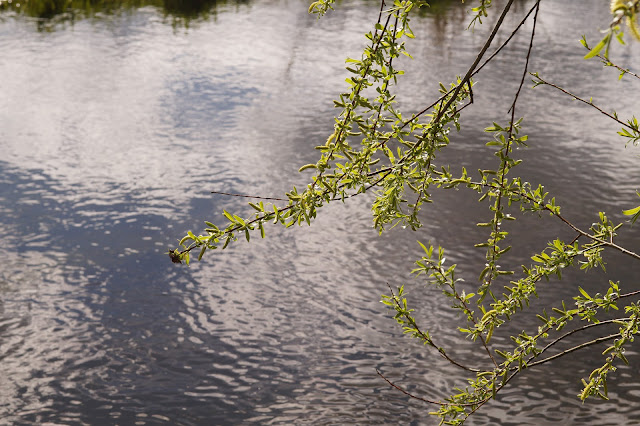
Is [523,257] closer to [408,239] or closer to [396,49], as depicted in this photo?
[408,239]

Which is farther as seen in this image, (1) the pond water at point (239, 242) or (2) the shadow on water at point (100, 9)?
(2) the shadow on water at point (100, 9)

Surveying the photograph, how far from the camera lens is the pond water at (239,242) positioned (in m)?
3.61

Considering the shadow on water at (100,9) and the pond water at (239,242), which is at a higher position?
the shadow on water at (100,9)

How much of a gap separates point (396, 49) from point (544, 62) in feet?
23.4

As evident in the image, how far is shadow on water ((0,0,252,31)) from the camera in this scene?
10.5 meters

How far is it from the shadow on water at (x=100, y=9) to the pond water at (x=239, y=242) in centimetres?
144

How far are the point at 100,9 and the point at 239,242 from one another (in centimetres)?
752

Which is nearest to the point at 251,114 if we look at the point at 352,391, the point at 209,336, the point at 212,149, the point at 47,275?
the point at 212,149

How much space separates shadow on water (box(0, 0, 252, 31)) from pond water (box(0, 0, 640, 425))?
4.72ft

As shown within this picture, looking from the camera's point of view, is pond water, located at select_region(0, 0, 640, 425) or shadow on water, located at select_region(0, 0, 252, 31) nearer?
pond water, located at select_region(0, 0, 640, 425)

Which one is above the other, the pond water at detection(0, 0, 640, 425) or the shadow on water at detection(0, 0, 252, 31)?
the shadow on water at detection(0, 0, 252, 31)

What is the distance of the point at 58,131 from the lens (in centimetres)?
660

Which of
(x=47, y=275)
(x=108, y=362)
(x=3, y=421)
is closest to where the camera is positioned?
(x=3, y=421)

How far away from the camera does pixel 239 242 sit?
194 inches
